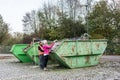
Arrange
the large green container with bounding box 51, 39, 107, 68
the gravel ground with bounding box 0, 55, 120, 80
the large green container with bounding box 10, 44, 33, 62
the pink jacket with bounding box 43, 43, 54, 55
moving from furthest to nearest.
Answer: the large green container with bounding box 10, 44, 33, 62, the pink jacket with bounding box 43, 43, 54, 55, the large green container with bounding box 51, 39, 107, 68, the gravel ground with bounding box 0, 55, 120, 80

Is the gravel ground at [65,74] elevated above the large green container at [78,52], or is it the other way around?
the large green container at [78,52]

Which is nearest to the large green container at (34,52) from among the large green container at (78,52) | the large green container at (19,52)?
the large green container at (78,52)

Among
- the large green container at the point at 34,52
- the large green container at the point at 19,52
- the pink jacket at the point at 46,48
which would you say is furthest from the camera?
the large green container at the point at 19,52

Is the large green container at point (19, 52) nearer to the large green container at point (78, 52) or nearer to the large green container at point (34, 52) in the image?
the large green container at point (34, 52)

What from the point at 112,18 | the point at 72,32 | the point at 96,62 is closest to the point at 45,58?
the point at 96,62

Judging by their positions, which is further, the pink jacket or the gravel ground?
the pink jacket

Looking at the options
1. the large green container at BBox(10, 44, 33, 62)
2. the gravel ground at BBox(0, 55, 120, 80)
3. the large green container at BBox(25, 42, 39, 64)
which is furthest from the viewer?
the large green container at BBox(10, 44, 33, 62)

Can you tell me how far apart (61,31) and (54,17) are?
826cm

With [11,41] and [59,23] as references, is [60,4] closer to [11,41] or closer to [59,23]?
[59,23]

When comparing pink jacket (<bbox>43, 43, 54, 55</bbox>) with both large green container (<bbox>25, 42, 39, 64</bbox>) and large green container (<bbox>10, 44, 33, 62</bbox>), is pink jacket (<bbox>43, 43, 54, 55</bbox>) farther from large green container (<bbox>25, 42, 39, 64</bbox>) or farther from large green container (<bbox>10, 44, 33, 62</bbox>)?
large green container (<bbox>10, 44, 33, 62</bbox>)

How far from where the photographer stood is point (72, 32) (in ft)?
126

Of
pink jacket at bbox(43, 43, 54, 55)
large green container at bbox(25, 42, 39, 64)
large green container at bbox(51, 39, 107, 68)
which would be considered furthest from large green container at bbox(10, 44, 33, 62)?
pink jacket at bbox(43, 43, 54, 55)

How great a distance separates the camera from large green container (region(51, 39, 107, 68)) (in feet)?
43.1

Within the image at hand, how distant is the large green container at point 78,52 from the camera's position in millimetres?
13148
